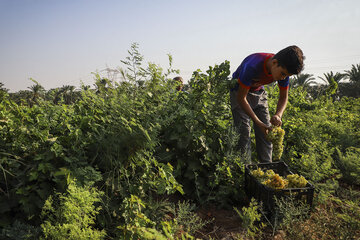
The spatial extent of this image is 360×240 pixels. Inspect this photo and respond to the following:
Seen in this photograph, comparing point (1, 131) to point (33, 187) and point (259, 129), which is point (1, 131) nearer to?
point (33, 187)

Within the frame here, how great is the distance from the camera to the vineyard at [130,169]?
1.84 metres

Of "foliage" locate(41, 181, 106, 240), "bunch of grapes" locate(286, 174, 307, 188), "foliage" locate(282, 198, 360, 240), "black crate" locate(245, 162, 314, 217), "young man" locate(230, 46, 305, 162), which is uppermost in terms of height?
"young man" locate(230, 46, 305, 162)

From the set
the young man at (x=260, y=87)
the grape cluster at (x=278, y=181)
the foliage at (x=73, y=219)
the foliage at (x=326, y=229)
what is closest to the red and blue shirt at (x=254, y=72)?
the young man at (x=260, y=87)

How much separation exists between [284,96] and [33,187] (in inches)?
121

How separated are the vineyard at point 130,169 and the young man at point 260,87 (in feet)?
0.80

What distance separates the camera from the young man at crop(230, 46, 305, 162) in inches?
101

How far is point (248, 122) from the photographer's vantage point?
10.7ft

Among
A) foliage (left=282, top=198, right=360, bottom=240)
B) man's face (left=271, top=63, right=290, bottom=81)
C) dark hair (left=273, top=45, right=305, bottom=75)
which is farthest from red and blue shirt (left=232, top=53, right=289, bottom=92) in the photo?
foliage (left=282, top=198, right=360, bottom=240)

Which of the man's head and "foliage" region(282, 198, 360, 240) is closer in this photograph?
"foliage" region(282, 198, 360, 240)

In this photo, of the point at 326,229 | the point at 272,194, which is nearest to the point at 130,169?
the point at 272,194

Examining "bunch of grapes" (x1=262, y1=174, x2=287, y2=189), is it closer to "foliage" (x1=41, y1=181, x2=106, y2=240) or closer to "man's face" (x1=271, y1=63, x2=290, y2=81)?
"man's face" (x1=271, y1=63, x2=290, y2=81)

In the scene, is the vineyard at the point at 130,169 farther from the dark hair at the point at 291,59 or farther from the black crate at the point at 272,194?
the dark hair at the point at 291,59

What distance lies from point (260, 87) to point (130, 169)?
208 cm

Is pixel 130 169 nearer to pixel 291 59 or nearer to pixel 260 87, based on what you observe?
pixel 291 59
